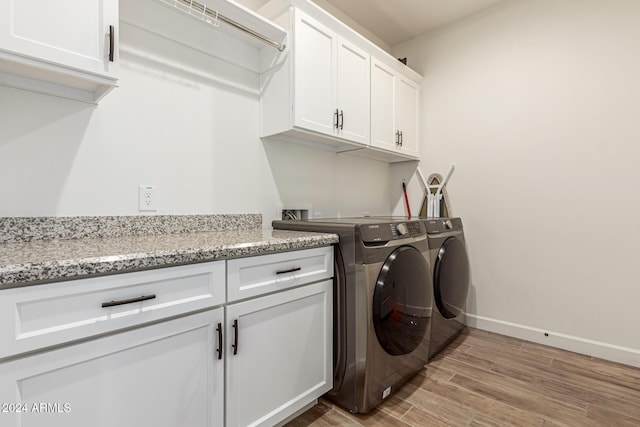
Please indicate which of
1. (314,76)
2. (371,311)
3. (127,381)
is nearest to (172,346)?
(127,381)

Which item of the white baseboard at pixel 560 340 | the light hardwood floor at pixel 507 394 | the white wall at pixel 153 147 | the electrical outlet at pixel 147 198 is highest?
the white wall at pixel 153 147

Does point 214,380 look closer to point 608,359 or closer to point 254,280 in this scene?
point 254,280

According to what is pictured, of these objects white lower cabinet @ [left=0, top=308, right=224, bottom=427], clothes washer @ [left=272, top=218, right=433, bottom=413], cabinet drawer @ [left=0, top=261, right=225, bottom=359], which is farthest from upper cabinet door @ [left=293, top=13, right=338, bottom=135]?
white lower cabinet @ [left=0, top=308, right=224, bottom=427]

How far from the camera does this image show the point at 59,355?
2.51ft

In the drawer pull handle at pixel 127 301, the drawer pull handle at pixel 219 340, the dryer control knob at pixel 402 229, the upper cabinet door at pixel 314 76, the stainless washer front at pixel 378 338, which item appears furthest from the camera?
the upper cabinet door at pixel 314 76

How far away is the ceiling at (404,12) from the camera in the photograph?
244 cm

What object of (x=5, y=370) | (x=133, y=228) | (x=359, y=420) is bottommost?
(x=359, y=420)

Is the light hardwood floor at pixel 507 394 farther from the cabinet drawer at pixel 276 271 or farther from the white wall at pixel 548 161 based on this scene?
the cabinet drawer at pixel 276 271

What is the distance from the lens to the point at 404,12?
2559mm

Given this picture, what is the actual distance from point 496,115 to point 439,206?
85 cm

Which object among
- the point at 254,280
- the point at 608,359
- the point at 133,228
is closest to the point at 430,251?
the point at 254,280

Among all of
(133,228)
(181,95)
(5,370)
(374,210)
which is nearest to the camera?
(5,370)

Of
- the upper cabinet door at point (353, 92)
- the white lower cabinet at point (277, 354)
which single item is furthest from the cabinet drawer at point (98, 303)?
the upper cabinet door at point (353, 92)

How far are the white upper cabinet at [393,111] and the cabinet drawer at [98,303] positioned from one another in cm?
174
